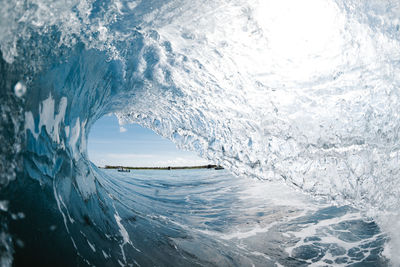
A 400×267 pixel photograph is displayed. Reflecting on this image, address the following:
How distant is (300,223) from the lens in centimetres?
655

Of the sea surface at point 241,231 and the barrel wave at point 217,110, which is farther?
the sea surface at point 241,231

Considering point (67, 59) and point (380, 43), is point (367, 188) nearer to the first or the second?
point (380, 43)

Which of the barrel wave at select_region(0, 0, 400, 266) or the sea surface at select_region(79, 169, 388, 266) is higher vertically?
the barrel wave at select_region(0, 0, 400, 266)

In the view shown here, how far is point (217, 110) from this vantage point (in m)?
4.69

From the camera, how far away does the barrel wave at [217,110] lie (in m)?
3.13

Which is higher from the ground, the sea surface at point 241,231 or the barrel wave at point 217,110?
the barrel wave at point 217,110

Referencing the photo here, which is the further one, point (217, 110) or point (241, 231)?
point (241, 231)

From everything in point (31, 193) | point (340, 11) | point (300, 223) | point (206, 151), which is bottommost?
point (300, 223)

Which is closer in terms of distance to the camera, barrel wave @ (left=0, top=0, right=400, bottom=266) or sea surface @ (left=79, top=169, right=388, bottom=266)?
barrel wave @ (left=0, top=0, right=400, bottom=266)

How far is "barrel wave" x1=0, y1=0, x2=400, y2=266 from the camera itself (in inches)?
123

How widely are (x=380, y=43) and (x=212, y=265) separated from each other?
462 centimetres

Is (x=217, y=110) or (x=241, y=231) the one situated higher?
(x=217, y=110)

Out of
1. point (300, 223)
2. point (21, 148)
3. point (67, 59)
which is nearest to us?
point (21, 148)

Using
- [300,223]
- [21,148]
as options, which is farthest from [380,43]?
[21,148]
